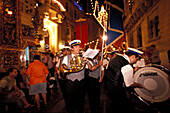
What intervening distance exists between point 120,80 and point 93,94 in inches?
65.4

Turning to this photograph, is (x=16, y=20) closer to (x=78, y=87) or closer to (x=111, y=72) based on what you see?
(x=78, y=87)

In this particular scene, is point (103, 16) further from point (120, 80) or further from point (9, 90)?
point (9, 90)

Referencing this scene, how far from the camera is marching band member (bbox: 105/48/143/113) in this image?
260 cm

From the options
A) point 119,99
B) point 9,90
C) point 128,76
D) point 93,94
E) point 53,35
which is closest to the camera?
point 128,76

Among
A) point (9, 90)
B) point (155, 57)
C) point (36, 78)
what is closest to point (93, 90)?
point (36, 78)

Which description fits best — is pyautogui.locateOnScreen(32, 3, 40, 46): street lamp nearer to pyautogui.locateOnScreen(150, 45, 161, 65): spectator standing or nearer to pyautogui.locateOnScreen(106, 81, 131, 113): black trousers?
pyautogui.locateOnScreen(150, 45, 161, 65): spectator standing

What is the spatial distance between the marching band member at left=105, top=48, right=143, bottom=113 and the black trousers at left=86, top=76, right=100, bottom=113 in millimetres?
1401

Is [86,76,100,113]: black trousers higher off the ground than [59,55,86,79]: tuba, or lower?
lower

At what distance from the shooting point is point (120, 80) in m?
2.82

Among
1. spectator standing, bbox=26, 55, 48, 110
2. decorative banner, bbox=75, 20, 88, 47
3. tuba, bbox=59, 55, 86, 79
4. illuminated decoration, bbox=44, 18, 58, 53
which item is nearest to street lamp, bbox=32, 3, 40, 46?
illuminated decoration, bbox=44, 18, 58, 53

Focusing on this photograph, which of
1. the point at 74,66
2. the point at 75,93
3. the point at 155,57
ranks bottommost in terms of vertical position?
the point at 75,93

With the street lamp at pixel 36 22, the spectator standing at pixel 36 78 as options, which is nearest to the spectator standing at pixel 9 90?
the spectator standing at pixel 36 78

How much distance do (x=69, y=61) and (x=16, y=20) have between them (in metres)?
5.09

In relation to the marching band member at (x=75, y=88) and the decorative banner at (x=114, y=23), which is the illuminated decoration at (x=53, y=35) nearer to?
the decorative banner at (x=114, y=23)
